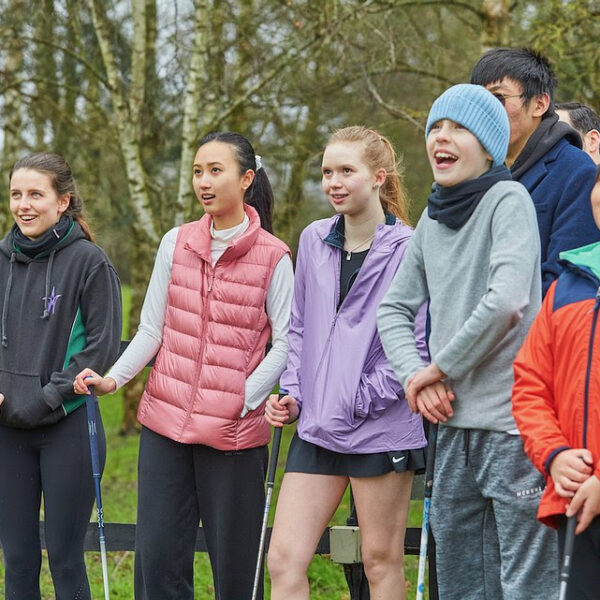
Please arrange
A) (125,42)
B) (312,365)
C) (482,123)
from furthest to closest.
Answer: (125,42) → (312,365) → (482,123)

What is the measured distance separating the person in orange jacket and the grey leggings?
1.93 m

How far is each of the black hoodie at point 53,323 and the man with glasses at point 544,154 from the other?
172 cm

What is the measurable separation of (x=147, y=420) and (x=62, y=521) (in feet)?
1.71

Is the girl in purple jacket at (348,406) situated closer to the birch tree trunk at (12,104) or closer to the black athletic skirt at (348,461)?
the black athletic skirt at (348,461)

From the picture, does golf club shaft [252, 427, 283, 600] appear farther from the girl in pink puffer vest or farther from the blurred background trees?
the blurred background trees

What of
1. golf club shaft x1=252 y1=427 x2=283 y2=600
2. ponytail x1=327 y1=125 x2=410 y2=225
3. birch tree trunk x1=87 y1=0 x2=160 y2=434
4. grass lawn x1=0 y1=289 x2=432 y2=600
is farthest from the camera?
birch tree trunk x1=87 y1=0 x2=160 y2=434

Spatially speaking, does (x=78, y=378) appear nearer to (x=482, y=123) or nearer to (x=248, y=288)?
(x=248, y=288)

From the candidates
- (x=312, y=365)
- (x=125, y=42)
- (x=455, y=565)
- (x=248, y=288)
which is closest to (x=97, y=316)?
(x=248, y=288)

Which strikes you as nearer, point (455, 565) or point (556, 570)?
point (556, 570)

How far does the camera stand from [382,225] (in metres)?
4.00

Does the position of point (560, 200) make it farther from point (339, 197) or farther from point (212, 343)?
point (212, 343)

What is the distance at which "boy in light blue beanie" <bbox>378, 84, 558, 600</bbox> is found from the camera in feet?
10.6

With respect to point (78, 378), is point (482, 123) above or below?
above

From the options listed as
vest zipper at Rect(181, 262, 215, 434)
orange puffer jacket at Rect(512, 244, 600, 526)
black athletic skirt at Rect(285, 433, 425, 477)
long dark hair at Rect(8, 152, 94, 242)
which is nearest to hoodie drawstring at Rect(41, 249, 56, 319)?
long dark hair at Rect(8, 152, 94, 242)
